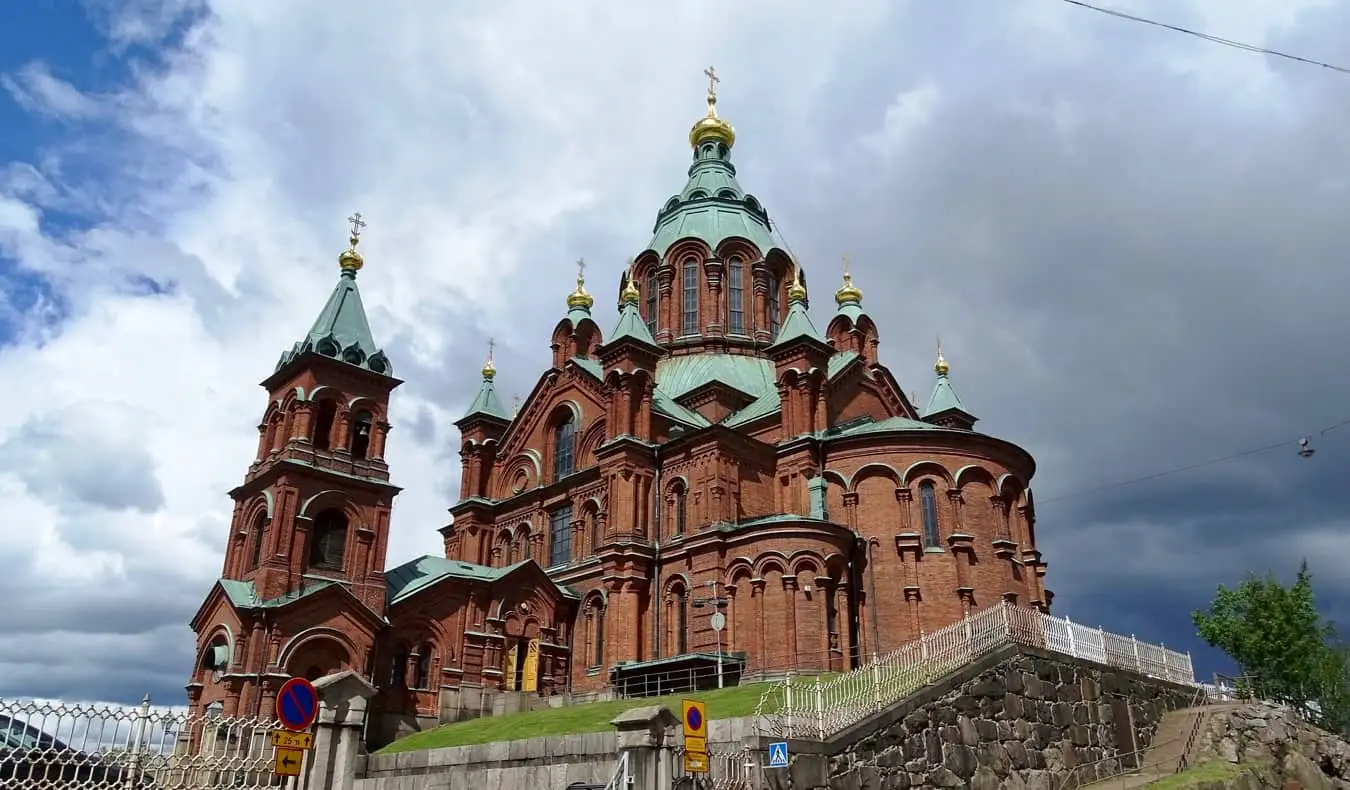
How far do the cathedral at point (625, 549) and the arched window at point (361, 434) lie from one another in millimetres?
111

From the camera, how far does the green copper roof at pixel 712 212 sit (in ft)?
153

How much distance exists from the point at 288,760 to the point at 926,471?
80.5ft

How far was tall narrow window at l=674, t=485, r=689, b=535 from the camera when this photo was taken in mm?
33719

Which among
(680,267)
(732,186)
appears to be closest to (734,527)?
(680,267)

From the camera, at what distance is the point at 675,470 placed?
34.3 m

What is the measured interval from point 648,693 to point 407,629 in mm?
7964

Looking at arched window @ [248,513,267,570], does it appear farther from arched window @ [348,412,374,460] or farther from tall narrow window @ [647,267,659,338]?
tall narrow window @ [647,267,659,338]

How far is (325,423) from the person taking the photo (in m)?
33.6

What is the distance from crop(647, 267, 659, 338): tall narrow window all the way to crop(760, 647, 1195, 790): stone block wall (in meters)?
27.4

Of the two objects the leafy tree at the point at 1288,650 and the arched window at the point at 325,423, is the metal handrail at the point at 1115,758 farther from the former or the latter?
the arched window at the point at 325,423

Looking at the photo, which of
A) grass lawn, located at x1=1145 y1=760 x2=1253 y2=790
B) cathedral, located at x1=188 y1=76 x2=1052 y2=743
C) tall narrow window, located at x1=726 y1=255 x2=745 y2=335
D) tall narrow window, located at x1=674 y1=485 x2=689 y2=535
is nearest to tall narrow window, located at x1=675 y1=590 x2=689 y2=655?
cathedral, located at x1=188 y1=76 x2=1052 y2=743

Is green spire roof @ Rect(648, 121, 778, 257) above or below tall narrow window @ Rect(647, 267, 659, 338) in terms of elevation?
above

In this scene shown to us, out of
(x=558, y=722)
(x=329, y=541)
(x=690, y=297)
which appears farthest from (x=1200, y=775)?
(x=690, y=297)

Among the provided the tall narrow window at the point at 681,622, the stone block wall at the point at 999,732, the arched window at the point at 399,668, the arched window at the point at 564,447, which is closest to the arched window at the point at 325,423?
the arched window at the point at 399,668
